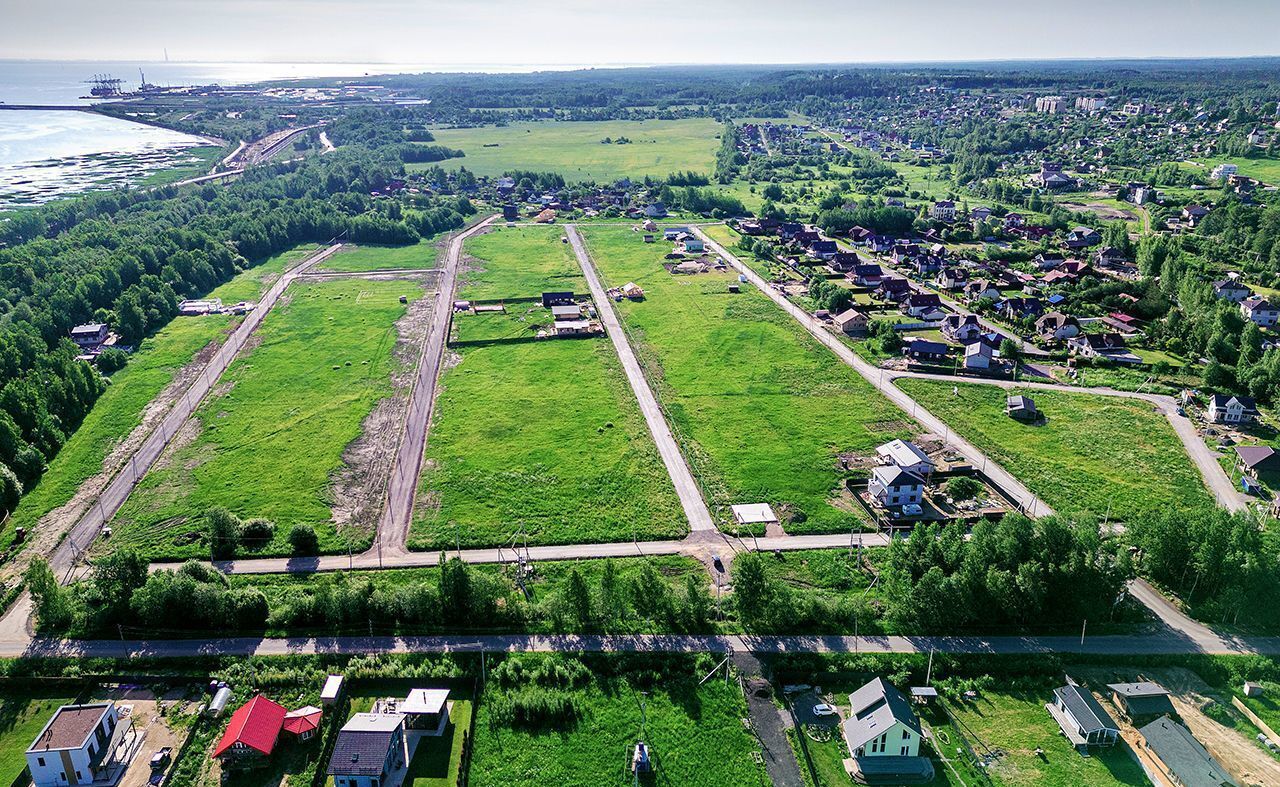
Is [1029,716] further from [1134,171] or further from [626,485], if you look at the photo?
[1134,171]

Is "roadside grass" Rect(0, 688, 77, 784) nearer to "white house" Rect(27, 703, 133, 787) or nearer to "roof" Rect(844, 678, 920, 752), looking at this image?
Result: "white house" Rect(27, 703, 133, 787)

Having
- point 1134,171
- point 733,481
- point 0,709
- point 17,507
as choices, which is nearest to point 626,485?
point 733,481

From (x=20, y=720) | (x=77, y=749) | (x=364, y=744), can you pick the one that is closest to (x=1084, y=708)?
(x=364, y=744)

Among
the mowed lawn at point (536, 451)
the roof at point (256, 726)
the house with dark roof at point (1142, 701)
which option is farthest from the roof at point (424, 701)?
the house with dark roof at point (1142, 701)

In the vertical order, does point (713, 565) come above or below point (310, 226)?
below

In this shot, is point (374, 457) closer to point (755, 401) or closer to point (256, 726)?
point (256, 726)

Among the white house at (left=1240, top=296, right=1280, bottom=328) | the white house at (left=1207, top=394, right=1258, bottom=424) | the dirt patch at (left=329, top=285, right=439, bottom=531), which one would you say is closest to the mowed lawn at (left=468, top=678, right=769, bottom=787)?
the dirt patch at (left=329, top=285, right=439, bottom=531)

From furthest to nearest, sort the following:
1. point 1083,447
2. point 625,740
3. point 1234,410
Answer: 1. point 1234,410
2. point 1083,447
3. point 625,740
